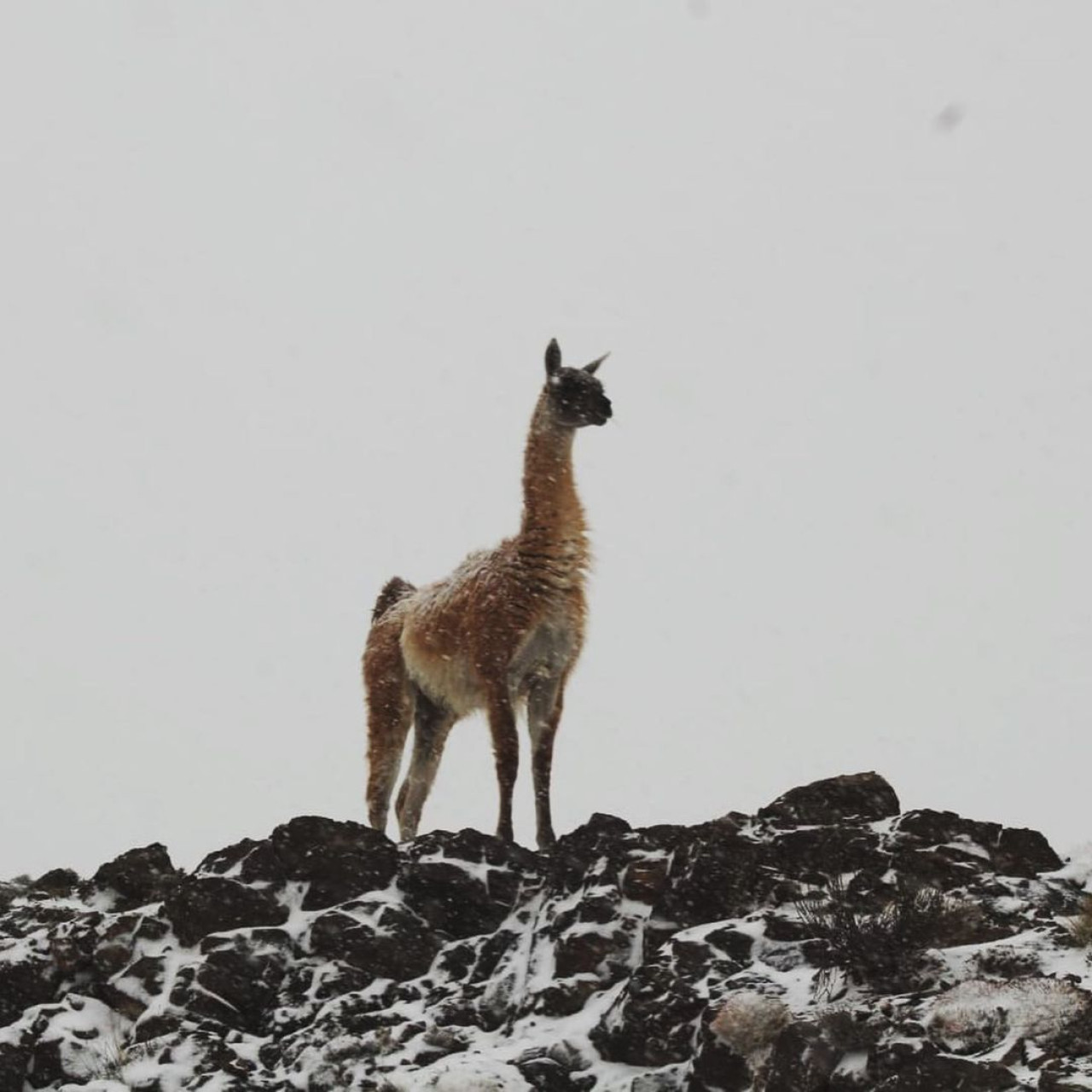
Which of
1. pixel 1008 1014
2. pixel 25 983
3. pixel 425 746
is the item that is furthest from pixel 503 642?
pixel 1008 1014

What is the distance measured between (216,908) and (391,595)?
5014mm

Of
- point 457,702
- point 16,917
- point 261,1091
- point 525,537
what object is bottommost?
point 261,1091

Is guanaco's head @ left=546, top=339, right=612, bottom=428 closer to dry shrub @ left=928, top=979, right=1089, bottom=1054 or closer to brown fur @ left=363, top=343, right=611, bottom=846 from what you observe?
brown fur @ left=363, top=343, right=611, bottom=846

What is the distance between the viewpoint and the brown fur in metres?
12.2

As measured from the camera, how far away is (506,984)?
912 centimetres

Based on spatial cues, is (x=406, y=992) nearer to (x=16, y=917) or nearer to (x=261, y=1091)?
(x=261, y=1091)

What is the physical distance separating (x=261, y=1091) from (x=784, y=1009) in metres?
2.94

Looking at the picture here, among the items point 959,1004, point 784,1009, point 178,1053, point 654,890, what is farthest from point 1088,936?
point 178,1053

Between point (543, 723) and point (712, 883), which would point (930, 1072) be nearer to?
point (712, 883)

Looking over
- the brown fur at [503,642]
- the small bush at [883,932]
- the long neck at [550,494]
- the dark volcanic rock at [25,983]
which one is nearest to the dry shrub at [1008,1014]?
the small bush at [883,932]

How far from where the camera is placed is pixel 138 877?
11.2 meters

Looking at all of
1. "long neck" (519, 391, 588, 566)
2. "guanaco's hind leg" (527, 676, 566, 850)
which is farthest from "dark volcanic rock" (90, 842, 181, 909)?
"long neck" (519, 391, 588, 566)

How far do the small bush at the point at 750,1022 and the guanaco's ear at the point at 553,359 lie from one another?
22.3 feet

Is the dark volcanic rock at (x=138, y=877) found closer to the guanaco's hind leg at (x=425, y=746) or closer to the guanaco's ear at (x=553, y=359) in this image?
the guanaco's hind leg at (x=425, y=746)
